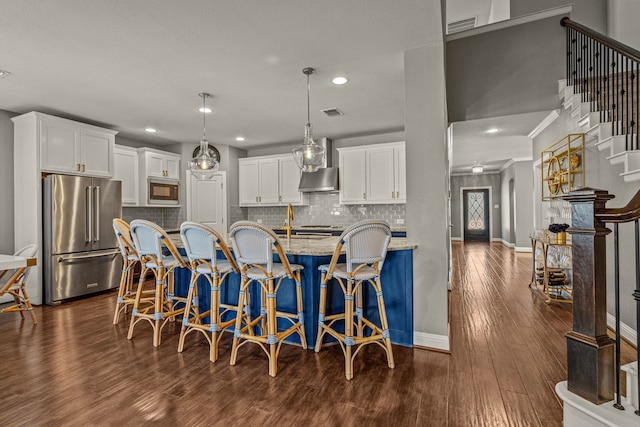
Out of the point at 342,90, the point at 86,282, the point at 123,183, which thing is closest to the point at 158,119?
the point at 123,183

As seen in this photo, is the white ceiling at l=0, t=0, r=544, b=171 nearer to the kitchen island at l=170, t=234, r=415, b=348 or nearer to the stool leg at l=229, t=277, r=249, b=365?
the kitchen island at l=170, t=234, r=415, b=348

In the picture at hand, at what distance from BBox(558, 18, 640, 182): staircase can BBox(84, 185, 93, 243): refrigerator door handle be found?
6157 mm

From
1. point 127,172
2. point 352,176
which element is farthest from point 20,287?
point 352,176

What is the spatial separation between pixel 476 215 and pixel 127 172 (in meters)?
11.1

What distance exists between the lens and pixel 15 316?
12.8 ft

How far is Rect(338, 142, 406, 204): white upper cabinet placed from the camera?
5.80 m

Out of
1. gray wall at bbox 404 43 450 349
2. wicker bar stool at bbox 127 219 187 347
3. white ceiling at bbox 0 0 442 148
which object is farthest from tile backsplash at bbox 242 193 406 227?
wicker bar stool at bbox 127 219 187 347

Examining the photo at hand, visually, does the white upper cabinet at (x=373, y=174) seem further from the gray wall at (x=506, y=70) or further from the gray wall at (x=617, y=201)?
the gray wall at (x=617, y=201)

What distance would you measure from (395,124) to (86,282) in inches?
206

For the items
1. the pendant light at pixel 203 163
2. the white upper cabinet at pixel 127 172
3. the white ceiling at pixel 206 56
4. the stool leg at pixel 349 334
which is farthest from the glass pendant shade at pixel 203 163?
the stool leg at pixel 349 334

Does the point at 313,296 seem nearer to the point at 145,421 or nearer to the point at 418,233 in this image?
the point at 418,233

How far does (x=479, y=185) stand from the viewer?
11992 mm

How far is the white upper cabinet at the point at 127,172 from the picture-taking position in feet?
18.8

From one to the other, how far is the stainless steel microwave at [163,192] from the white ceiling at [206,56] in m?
1.32
